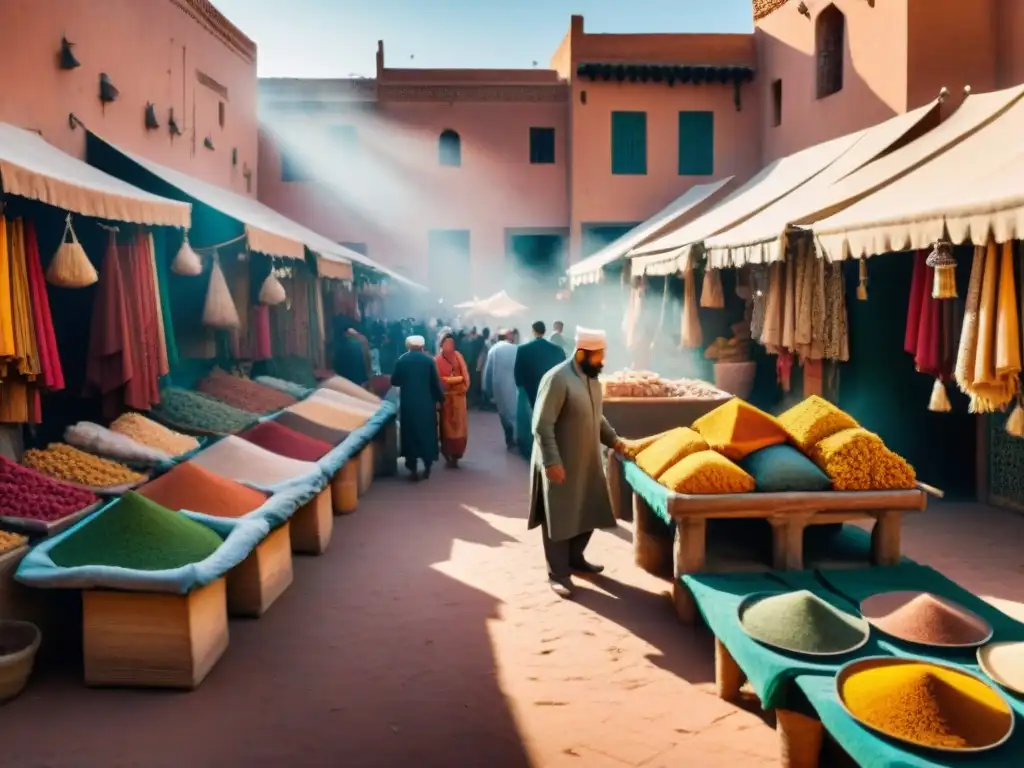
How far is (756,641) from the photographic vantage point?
331cm

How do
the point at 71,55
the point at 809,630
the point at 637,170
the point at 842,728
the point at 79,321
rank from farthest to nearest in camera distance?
the point at 637,170 → the point at 71,55 → the point at 79,321 → the point at 809,630 → the point at 842,728

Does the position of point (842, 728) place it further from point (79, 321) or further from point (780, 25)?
point (780, 25)

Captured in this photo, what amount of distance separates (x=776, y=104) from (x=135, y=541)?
15.7 meters

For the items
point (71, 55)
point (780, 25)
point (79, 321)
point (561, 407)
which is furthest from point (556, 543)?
point (780, 25)

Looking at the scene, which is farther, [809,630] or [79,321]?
[79,321]

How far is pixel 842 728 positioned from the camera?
2666mm

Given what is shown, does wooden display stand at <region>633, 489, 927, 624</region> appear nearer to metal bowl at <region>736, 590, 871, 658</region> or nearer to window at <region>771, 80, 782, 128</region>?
metal bowl at <region>736, 590, 871, 658</region>

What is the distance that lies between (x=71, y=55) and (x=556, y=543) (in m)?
6.10

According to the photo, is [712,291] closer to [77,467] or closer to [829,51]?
[77,467]

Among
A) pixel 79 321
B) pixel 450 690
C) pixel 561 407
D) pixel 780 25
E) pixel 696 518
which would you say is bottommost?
pixel 450 690

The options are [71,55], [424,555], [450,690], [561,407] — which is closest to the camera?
[450,690]

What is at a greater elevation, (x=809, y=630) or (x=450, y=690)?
(x=809, y=630)

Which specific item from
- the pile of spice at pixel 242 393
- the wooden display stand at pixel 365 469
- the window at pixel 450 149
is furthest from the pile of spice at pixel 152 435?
the window at pixel 450 149

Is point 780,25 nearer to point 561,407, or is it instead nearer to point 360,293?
point 360,293
